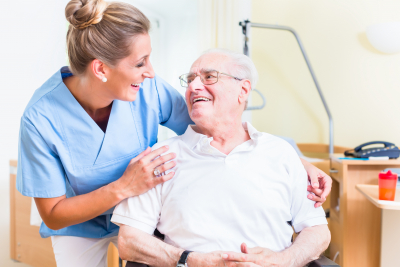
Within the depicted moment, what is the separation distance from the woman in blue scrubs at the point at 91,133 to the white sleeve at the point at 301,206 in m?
0.05

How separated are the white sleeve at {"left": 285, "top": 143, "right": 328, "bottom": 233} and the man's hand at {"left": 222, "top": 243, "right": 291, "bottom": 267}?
0.18 meters

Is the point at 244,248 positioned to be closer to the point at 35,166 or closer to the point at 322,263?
the point at 322,263

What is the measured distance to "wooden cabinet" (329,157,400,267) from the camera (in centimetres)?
182

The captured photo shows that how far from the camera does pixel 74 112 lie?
3.85 ft

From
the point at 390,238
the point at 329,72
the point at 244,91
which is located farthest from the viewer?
the point at 329,72

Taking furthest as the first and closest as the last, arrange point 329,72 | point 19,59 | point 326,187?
1. point 329,72
2. point 19,59
3. point 326,187

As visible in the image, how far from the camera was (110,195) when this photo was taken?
1082 millimetres

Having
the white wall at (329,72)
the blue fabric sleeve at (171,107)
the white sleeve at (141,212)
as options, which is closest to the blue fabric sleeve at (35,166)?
the white sleeve at (141,212)

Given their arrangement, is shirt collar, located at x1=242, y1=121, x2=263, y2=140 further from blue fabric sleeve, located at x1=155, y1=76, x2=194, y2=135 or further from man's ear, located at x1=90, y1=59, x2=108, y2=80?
man's ear, located at x1=90, y1=59, x2=108, y2=80

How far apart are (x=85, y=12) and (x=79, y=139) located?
46cm

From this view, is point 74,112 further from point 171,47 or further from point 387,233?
point 171,47

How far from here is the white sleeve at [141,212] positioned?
1.09 metres

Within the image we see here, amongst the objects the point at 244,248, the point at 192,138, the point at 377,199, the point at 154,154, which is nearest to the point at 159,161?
the point at 154,154

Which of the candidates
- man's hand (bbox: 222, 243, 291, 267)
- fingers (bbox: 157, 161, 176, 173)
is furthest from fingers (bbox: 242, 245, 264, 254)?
fingers (bbox: 157, 161, 176, 173)
